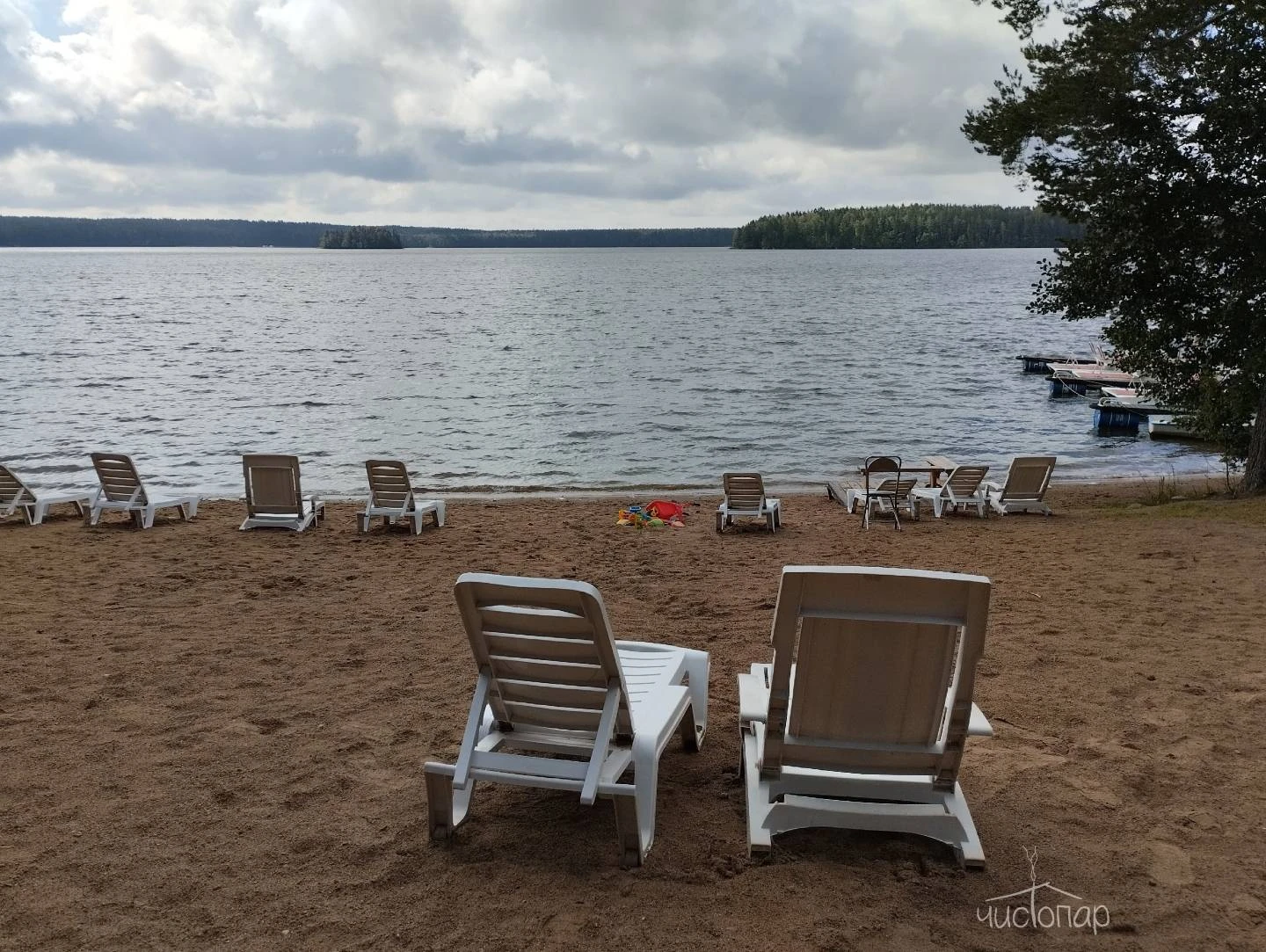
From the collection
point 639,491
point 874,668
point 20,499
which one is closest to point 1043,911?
point 874,668

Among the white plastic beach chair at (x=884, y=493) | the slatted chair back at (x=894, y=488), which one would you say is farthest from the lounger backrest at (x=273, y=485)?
the slatted chair back at (x=894, y=488)

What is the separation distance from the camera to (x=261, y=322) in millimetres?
71000

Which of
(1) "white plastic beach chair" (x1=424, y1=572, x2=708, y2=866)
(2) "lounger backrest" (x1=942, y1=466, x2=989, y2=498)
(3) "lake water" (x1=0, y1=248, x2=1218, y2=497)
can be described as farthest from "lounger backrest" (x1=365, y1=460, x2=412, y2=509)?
(1) "white plastic beach chair" (x1=424, y1=572, x2=708, y2=866)

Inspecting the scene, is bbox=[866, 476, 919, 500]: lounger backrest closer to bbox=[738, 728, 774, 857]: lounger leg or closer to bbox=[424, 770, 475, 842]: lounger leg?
bbox=[738, 728, 774, 857]: lounger leg

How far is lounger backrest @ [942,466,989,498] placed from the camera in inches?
567

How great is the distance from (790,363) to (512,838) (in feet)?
134

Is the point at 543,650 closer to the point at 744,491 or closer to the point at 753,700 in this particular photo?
the point at 753,700

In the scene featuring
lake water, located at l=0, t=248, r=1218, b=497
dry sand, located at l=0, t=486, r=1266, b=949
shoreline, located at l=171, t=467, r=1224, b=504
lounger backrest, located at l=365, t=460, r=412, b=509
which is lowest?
lake water, located at l=0, t=248, r=1218, b=497

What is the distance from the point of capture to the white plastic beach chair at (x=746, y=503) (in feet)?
43.2

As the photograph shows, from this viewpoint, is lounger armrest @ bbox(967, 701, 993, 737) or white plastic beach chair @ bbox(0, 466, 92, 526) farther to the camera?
white plastic beach chair @ bbox(0, 466, 92, 526)

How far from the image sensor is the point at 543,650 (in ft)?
12.4

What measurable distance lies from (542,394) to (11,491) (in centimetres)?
2244

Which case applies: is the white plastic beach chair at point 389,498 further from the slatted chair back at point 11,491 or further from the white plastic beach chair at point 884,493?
the white plastic beach chair at point 884,493

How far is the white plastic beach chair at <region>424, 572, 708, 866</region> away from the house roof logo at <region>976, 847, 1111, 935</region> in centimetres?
131
